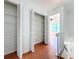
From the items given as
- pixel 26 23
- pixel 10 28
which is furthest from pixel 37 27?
pixel 10 28

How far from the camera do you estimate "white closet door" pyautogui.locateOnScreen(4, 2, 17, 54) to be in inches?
70.4

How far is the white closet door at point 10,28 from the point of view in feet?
5.86

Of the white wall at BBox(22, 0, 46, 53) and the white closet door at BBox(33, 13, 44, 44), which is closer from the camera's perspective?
the white wall at BBox(22, 0, 46, 53)

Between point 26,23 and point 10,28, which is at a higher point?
point 26,23

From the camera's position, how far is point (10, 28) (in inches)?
75.0

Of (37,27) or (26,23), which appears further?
(37,27)

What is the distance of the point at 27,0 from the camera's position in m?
1.86

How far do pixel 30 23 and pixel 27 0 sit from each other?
57 centimetres

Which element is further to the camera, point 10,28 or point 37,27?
point 37,27

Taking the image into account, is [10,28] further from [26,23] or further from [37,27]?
[37,27]

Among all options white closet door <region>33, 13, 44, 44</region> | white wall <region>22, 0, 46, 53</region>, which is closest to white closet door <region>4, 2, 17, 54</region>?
white wall <region>22, 0, 46, 53</region>

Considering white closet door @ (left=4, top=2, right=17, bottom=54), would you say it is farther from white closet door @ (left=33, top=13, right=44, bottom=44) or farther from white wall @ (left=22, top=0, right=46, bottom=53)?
white closet door @ (left=33, top=13, right=44, bottom=44)

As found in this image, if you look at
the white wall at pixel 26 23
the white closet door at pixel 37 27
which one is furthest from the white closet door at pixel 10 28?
the white closet door at pixel 37 27
